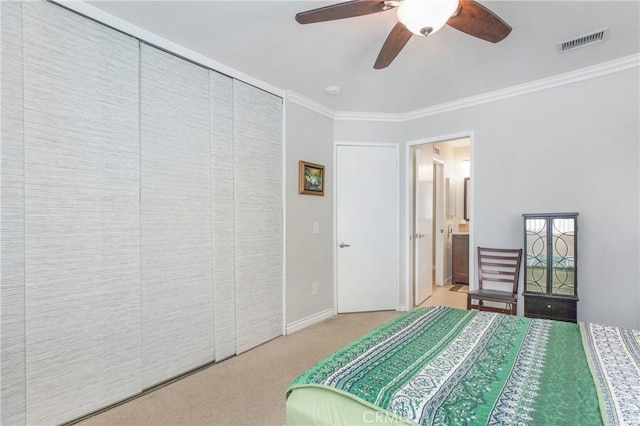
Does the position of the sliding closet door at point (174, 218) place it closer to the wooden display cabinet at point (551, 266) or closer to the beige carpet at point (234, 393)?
the beige carpet at point (234, 393)

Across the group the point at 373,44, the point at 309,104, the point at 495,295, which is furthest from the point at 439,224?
the point at 373,44

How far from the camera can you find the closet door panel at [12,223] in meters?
1.66

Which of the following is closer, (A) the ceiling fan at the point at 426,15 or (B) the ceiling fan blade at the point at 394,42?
(A) the ceiling fan at the point at 426,15

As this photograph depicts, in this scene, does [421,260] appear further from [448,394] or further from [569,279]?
[448,394]

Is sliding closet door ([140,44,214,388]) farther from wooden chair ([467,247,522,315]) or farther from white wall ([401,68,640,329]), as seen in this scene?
white wall ([401,68,640,329])

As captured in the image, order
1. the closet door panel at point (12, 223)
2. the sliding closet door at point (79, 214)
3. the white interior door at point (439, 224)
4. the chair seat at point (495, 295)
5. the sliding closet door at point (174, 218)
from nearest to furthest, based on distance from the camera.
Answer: the closet door panel at point (12, 223)
the sliding closet door at point (79, 214)
the sliding closet door at point (174, 218)
the chair seat at point (495, 295)
the white interior door at point (439, 224)

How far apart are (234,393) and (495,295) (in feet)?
7.92

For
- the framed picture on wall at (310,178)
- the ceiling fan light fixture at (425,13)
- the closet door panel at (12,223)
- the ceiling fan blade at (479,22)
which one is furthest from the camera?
the framed picture on wall at (310,178)

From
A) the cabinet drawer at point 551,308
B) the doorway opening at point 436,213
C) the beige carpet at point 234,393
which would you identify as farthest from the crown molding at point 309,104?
the cabinet drawer at point 551,308

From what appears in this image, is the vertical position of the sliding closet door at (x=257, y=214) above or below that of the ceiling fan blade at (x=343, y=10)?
below

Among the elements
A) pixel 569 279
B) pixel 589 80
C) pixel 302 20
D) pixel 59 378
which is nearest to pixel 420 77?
pixel 589 80

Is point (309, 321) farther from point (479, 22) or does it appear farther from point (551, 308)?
point (479, 22)

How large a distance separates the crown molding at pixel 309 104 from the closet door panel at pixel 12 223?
2083 millimetres

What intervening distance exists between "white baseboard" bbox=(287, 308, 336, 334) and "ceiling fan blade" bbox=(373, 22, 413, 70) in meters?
2.59
